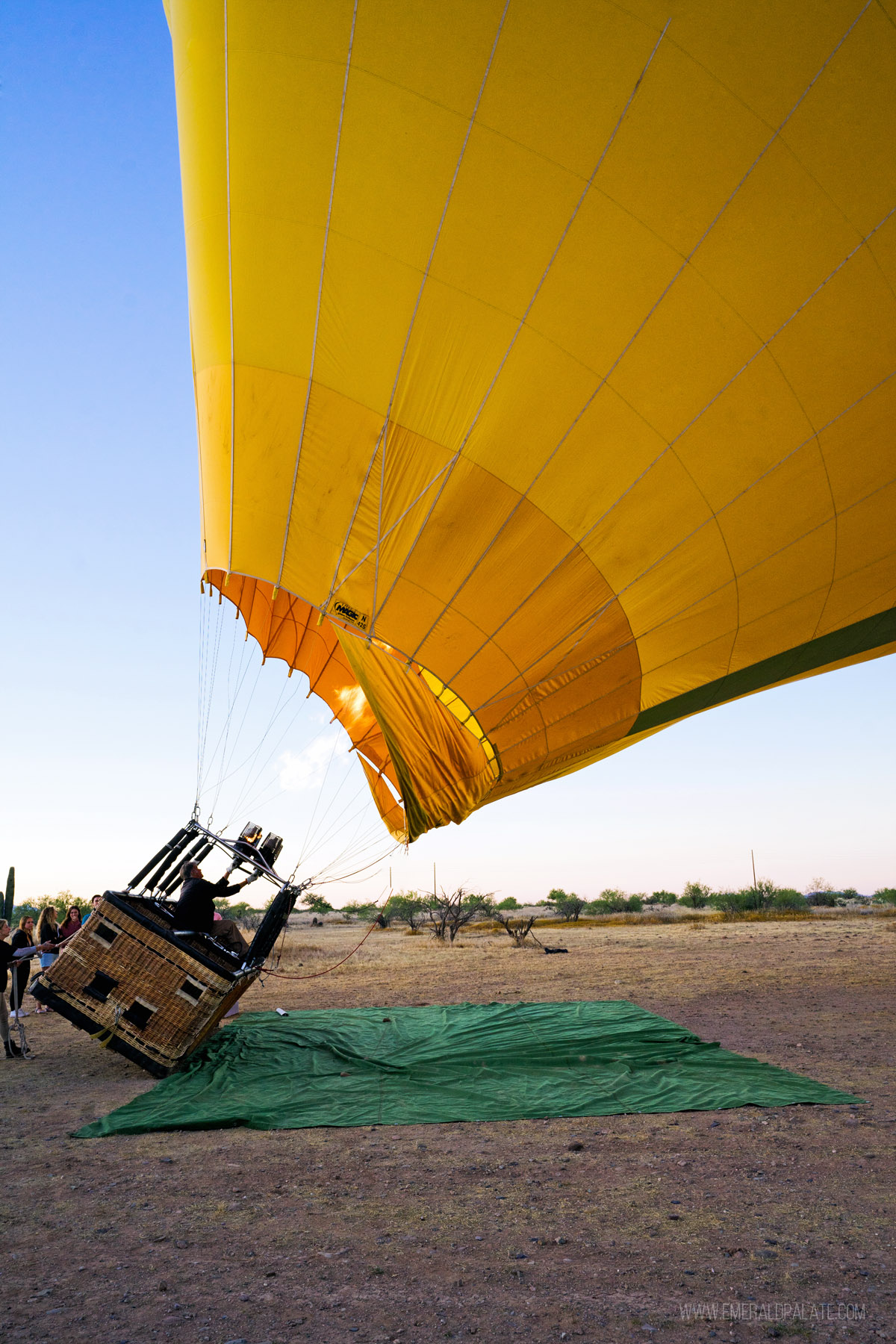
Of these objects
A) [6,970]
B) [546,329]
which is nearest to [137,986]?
[6,970]

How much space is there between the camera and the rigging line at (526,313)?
13.4 ft

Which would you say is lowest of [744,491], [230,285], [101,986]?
[101,986]

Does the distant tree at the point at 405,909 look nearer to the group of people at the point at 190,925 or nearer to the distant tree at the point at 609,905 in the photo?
the distant tree at the point at 609,905

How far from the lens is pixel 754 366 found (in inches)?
192

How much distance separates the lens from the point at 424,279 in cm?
463

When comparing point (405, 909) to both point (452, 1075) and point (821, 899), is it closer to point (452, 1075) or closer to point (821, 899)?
point (821, 899)

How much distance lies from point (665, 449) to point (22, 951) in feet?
19.8

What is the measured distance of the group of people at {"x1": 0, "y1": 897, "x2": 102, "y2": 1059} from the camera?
6.36 meters

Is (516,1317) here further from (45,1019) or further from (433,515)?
(45,1019)

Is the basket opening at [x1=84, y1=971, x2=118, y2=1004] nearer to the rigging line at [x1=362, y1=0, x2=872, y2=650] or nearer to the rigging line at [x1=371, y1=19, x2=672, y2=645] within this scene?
the rigging line at [x1=371, y1=19, x2=672, y2=645]

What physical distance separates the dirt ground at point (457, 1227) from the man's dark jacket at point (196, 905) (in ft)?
3.86

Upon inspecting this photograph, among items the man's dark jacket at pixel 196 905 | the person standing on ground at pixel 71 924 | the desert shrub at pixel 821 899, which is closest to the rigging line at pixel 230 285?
the man's dark jacket at pixel 196 905

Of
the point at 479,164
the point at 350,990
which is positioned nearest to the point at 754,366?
the point at 479,164

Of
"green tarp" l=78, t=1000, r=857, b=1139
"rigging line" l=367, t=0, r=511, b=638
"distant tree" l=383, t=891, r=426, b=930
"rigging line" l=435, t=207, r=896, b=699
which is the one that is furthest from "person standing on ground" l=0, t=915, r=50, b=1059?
"distant tree" l=383, t=891, r=426, b=930
